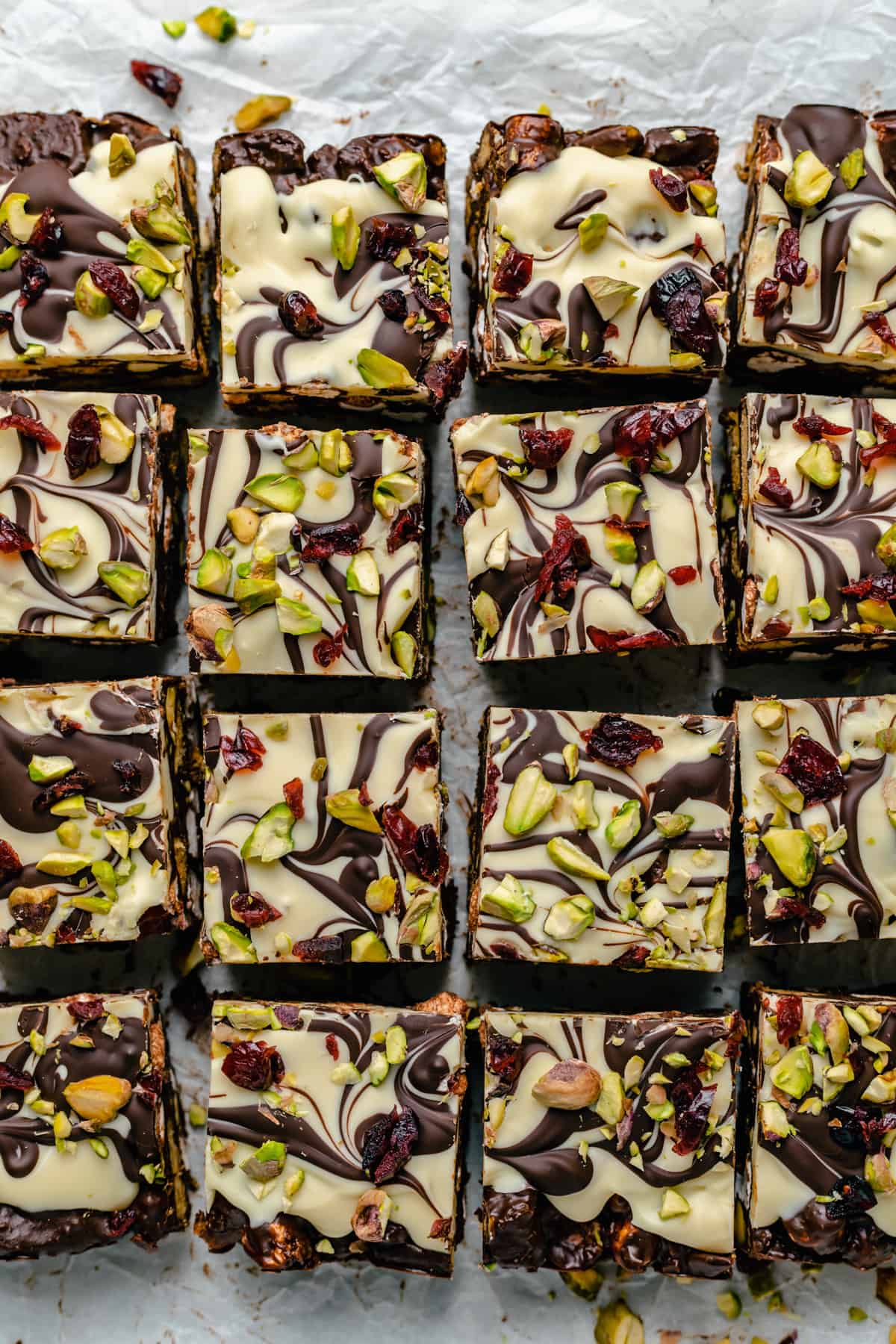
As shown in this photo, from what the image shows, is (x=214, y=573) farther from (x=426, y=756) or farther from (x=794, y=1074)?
(x=794, y=1074)

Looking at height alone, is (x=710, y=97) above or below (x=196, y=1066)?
above

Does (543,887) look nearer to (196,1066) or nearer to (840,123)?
(196,1066)

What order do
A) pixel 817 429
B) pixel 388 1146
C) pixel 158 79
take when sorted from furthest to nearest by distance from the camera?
pixel 158 79
pixel 817 429
pixel 388 1146

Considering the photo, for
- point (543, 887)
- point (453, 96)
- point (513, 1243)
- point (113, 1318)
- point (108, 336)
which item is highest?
point (453, 96)

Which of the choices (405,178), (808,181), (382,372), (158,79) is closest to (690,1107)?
(382,372)

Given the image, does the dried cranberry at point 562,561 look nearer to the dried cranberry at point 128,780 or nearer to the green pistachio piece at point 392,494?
the green pistachio piece at point 392,494

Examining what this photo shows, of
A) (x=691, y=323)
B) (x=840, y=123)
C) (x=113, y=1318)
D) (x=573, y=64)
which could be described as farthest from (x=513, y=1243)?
(x=573, y=64)

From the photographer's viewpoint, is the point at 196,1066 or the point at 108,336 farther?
the point at 196,1066
